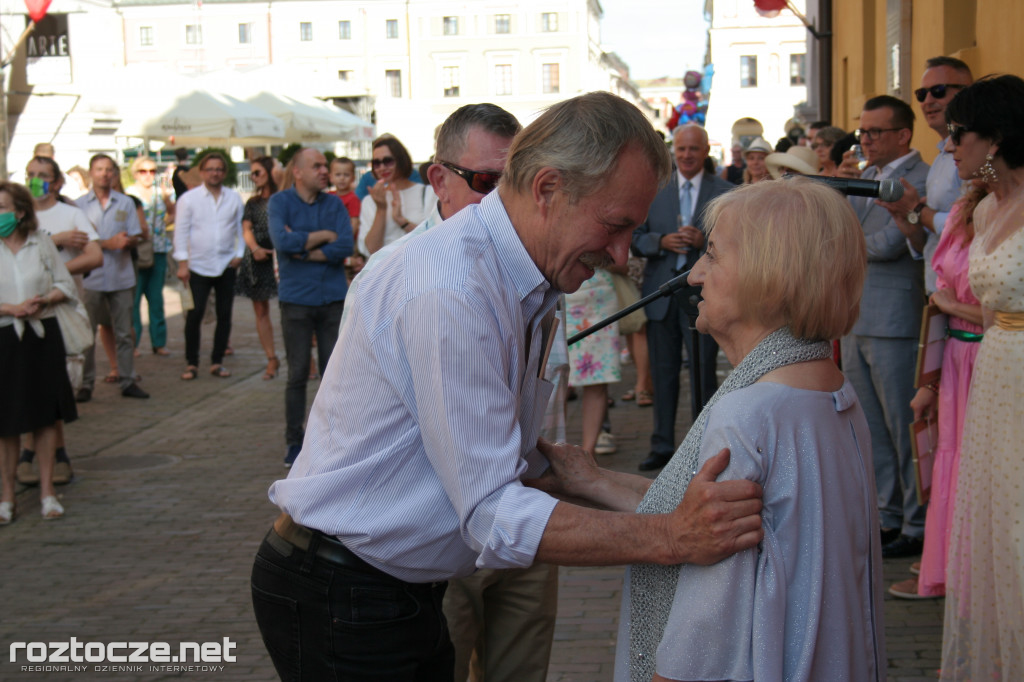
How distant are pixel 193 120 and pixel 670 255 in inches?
508

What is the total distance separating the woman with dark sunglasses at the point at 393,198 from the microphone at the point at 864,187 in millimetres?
5389

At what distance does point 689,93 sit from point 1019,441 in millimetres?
16887

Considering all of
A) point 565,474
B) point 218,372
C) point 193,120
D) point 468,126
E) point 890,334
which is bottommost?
point 218,372

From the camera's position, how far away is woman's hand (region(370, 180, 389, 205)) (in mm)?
8180

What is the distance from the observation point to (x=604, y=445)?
26.0 ft

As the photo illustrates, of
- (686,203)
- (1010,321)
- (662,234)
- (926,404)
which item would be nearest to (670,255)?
(662,234)

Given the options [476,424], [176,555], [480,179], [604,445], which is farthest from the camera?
[604,445]

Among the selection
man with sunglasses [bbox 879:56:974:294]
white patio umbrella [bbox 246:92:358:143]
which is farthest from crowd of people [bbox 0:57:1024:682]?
white patio umbrella [bbox 246:92:358:143]

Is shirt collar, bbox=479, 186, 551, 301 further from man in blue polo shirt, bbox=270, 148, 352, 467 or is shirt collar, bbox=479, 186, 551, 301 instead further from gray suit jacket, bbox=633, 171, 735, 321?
man in blue polo shirt, bbox=270, 148, 352, 467

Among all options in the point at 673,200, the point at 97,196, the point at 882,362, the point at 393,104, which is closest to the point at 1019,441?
the point at 882,362

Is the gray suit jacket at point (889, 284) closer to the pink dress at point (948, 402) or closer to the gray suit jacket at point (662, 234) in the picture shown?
the pink dress at point (948, 402)

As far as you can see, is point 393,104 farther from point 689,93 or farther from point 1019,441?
point 1019,441

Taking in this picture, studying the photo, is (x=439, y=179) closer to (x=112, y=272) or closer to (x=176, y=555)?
(x=176, y=555)

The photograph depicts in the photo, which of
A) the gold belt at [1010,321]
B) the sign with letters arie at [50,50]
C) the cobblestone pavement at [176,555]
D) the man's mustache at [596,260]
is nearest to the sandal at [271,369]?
the cobblestone pavement at [176,555]
